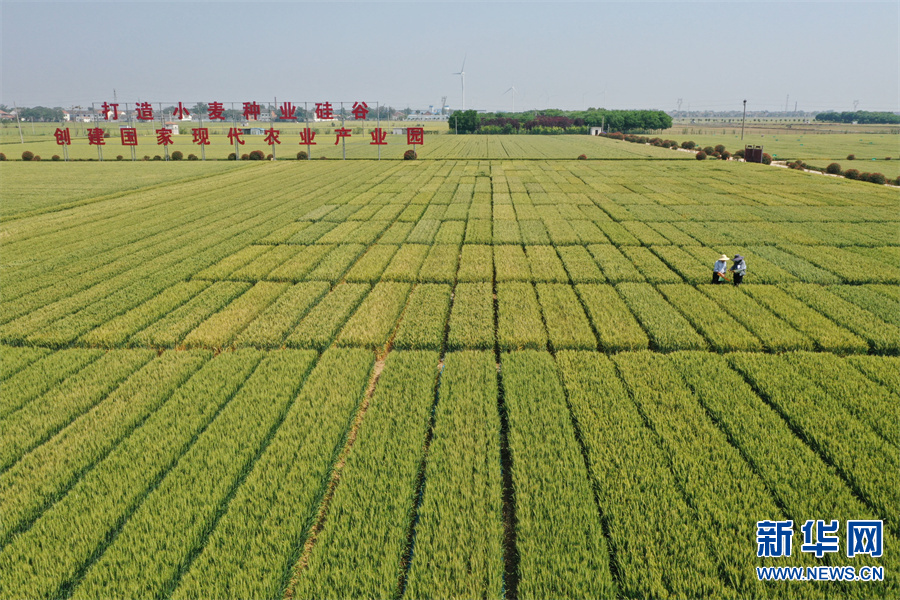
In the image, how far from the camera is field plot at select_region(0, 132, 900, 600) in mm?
4562

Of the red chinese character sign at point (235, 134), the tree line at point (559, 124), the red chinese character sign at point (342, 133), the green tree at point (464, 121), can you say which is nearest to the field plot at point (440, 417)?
the red chinese character sign at point (235, 134)

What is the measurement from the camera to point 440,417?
6828mm

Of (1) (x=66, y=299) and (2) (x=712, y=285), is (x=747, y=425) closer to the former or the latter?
(2) (x=712, y=285)

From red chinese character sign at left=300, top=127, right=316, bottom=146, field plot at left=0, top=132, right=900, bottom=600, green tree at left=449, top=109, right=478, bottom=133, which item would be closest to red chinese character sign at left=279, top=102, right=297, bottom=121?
red chinese character sign at left=300, top=127, right=316, bottom=146

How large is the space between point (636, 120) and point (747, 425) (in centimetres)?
15582

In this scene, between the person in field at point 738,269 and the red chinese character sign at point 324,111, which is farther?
the red chinese character sign at point 324,111

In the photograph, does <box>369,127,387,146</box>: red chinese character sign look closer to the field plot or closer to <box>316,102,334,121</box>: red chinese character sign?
<box>316,102,334,121</box>: red chinese character sign

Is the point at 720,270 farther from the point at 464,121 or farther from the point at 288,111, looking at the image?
the point at 464,121

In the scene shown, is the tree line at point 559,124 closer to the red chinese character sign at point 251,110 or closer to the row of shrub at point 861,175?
the red chinese character sign at point 251,110

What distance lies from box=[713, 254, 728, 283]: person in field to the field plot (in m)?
0.39

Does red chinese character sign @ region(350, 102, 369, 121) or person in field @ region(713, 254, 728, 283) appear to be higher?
red chinese character sign @ region(350, 102, 369, 121)

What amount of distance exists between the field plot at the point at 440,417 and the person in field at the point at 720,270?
389 millimetres

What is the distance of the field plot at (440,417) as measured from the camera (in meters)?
4.56

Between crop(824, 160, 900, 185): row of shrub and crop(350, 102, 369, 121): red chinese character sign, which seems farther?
crop(350, 102, 369, 121): red chinese character sign
